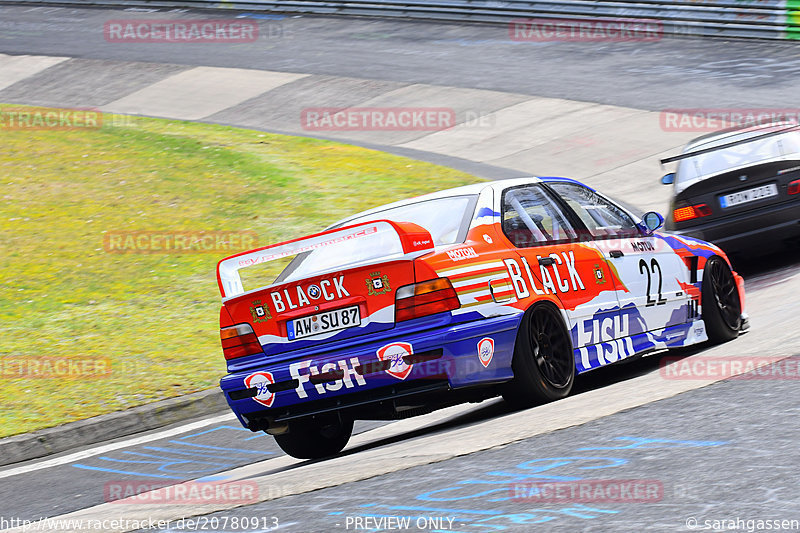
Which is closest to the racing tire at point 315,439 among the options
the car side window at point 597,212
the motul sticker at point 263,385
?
the motul sticker at point 263,385

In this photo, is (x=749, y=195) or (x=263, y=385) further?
(x=749, y=195)

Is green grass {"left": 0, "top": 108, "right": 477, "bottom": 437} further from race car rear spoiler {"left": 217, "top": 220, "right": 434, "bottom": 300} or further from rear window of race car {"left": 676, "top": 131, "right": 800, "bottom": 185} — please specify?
rear window of race car {"left": 676, "top": 131, "right": 800, "bottom": 185}

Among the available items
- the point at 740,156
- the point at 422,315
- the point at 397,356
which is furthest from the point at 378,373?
the point at 740,156

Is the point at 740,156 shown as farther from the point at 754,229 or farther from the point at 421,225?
the point at 421,225

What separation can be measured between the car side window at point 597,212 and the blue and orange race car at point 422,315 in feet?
0.42

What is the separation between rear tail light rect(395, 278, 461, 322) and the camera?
21.5ft

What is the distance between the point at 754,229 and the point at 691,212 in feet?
2.02

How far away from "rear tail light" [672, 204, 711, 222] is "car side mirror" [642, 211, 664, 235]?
3117 mm

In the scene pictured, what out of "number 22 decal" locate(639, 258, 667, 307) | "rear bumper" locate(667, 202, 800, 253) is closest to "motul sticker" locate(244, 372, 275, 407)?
"number 22 decal" locate(639, 258, 667, 307)

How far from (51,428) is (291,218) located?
21.3ft

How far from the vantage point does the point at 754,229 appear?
11.3 m

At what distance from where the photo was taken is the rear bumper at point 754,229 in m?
11.2

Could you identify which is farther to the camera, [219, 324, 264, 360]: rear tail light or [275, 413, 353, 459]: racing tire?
[275, 413, 353, 459]: racing tire

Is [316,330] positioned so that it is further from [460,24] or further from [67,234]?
[460,24]
